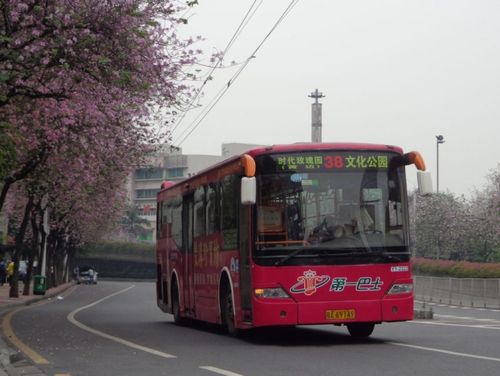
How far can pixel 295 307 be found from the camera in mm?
14938

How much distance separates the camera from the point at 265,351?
47.2 ft

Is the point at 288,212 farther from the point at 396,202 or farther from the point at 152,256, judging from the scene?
the point at 152,256

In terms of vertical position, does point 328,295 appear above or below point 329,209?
below

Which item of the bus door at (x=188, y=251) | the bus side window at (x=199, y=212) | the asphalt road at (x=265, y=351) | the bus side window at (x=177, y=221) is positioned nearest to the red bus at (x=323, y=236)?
the asphalt road at (x=265, y=351)

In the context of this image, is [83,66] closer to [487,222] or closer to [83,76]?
[83,76]

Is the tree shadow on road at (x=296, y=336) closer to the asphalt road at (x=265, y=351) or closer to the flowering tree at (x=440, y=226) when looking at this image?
the asphalt road at (x=265, y=351)

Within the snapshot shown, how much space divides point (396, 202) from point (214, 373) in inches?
203

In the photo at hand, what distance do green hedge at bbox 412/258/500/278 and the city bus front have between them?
32362mm

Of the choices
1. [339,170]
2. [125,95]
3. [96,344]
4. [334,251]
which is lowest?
[96,344]

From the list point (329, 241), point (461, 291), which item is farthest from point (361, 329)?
point (461, 291)

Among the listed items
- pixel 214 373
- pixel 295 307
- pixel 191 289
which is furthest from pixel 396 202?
pixel 191 289

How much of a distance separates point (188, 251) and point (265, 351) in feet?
21.5

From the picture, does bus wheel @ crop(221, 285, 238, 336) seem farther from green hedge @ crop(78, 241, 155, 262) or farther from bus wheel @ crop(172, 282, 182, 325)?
green hedge @ crop(78, 241, 155, 262)

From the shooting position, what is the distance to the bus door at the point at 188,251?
20359 millimetres
